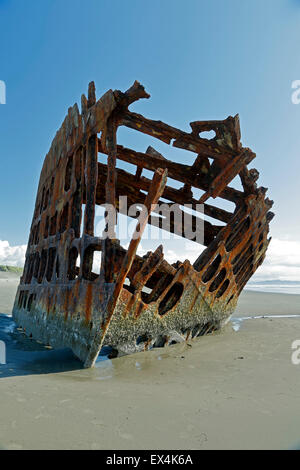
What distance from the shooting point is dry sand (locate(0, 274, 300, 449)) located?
1722 millimetres

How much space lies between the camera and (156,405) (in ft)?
7.47

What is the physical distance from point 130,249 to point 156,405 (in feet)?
4.76

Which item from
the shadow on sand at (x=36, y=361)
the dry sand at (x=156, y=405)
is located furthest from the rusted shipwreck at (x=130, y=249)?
the dry sand at (x=156, y=405)

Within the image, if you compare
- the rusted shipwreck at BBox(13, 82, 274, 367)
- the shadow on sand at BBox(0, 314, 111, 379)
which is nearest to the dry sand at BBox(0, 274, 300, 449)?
the shadow on sand at BBox(0, 314, 111, 379)

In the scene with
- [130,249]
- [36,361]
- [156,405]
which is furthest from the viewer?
[36,361]

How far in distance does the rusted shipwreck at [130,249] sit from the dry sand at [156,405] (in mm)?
599

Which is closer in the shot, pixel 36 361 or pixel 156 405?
pixel 156 405

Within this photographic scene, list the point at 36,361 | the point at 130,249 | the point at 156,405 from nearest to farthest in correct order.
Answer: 1. the point at 156,405
2. the point at 130,249
3. the point at 36,361

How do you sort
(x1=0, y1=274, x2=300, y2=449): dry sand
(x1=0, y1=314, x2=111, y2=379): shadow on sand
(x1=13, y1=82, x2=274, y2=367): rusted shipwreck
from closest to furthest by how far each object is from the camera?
(x1=0, y1=274, x2=300, y2=449): dry sand < (x1=0, y1=314, x2=111, y2=379): shadow on sand < (x1=13, y1=82, x2=274, y2=367): rusted shipwreck

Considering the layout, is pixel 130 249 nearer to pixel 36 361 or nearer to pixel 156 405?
pixel 156 405

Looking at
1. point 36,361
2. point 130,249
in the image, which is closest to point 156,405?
point 130,249

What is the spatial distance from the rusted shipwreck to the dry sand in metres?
0.60

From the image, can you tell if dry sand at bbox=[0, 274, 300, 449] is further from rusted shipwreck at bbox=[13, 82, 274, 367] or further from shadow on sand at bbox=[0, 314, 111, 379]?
rusted shipwreck at bbox=[13, 82, 274, 367]

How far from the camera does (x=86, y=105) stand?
486cm
